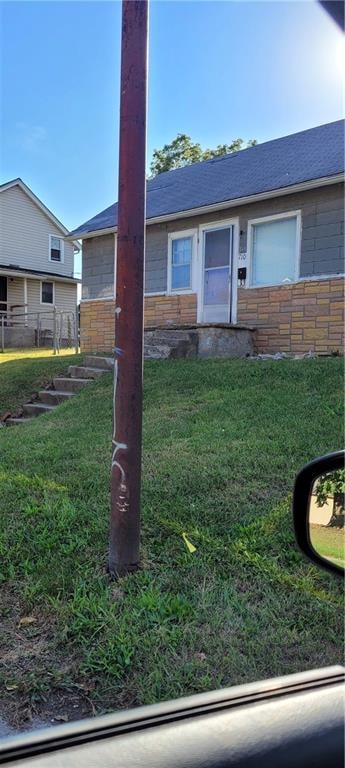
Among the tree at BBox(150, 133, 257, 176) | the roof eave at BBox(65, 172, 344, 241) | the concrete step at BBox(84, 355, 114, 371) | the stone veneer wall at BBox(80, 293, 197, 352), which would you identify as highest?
the tree at BBox(150, 133, 257, 176)

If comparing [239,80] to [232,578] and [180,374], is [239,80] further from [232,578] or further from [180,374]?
[232,578]

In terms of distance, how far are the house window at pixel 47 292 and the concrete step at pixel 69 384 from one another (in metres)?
17.7

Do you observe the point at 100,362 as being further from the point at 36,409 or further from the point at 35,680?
the point at 35,680

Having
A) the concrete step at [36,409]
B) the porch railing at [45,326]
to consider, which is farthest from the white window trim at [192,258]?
the porch railing at [45,326]

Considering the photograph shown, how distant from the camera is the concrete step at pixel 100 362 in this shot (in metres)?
9.53

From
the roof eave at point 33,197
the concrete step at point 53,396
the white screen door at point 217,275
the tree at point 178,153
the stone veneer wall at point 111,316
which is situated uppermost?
the tree at point 178,153

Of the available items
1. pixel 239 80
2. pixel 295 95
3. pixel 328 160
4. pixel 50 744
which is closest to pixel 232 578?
pixel 50 744

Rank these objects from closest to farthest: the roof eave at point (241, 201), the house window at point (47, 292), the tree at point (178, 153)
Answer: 1. the roof eave at point (241, 201)
2. the house window at point (47, 292)
3. the tree at point (178, 153)

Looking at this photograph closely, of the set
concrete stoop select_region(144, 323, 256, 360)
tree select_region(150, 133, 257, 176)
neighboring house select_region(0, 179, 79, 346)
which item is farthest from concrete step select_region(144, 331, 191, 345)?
tree select_region(150, 133, 257, 176)

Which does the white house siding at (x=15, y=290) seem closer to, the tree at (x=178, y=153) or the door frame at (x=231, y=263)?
the tree at (x=178, y=153)

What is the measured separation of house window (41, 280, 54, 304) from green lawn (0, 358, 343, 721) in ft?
70.7

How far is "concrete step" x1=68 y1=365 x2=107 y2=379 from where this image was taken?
9094 mm

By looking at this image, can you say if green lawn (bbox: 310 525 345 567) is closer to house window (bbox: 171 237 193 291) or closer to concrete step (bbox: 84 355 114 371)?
concrete step (bbox: 84 355 114 371)

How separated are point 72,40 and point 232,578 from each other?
607 centimetres
